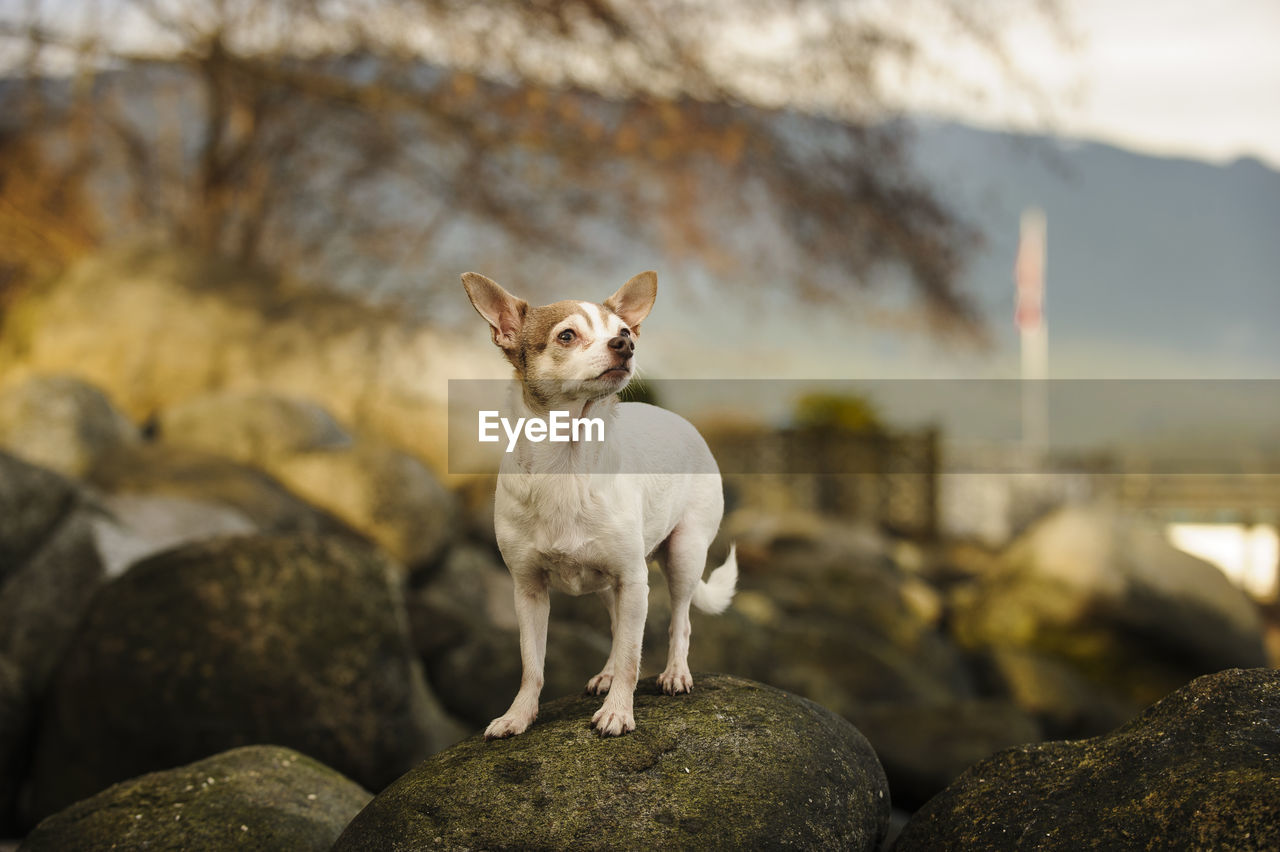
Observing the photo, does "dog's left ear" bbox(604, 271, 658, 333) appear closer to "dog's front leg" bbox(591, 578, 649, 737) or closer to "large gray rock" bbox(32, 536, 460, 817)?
"dog's front leg" bbox(591, 578, 649, 737)

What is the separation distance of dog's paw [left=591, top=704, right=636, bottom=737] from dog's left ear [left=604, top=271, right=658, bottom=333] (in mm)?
1314

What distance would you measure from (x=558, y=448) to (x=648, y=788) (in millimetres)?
1255

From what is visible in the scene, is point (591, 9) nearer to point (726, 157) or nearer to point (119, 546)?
point (726, 157)

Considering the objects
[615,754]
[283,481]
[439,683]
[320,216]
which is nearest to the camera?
[615,754]

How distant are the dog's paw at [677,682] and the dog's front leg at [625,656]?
0.33m

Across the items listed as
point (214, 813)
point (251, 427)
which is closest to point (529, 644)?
point (214, 813)

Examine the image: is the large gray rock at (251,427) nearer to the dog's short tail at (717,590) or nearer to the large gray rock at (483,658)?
the large gray rock at (483,658)

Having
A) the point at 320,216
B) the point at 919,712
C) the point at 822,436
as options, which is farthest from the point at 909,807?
the point at 822,436

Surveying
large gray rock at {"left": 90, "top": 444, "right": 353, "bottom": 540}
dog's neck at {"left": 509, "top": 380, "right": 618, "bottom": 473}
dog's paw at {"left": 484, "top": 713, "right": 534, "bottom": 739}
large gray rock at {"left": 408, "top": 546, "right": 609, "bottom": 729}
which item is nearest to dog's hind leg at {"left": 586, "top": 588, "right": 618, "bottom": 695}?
dog's paw at {"left": 484, "top": 713, "right": 534, "bottom": 739}

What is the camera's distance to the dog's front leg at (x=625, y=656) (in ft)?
12.0

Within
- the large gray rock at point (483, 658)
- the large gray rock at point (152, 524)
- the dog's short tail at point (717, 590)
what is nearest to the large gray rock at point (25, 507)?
the large gray rock at point (152, 524)

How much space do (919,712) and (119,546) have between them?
713 cm

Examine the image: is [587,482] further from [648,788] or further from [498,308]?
[648,788]

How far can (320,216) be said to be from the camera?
17.3 meters
